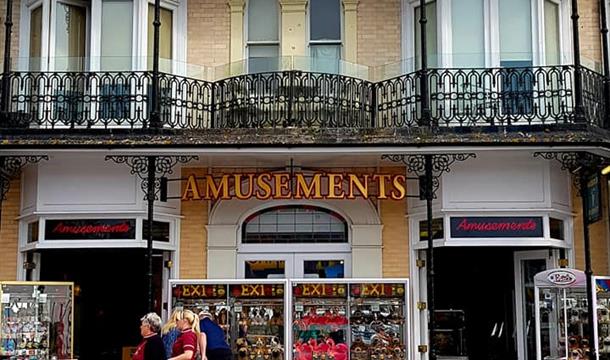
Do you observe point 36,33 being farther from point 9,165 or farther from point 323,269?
point 323,269

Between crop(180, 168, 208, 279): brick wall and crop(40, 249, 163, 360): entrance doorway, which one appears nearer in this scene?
crop(180, 168, 208, 279): brick wall

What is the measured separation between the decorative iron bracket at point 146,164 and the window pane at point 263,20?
263cm

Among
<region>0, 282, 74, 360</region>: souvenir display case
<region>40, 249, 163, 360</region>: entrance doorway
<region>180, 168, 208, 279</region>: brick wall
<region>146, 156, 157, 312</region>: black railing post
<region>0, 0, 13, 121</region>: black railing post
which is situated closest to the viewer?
<region>146, 156, 157, 312</region>: black railing post

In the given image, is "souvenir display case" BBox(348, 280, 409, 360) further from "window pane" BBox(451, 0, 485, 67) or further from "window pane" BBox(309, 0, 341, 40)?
"window pane" BBox(309, 0, 341, 40)

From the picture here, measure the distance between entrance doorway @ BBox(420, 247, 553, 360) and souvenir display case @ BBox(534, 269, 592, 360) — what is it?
2.60m

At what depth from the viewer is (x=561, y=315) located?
14117 millimetres

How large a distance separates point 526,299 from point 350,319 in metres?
3.40

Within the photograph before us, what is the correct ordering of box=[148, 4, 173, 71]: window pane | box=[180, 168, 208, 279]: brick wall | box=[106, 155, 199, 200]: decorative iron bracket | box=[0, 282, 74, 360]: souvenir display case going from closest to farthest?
box=[0, 282, 74, 360]: souvenir display case
box=[106, 155, 199, 200]: decorative iron bracket
box=[180, 168, 208, 279]: brick wall
box=[148, 4, 173, 71]: window pane

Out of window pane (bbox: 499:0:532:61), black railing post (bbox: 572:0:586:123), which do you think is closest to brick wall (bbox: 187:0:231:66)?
window pane (bbox: 499:0:532:61)

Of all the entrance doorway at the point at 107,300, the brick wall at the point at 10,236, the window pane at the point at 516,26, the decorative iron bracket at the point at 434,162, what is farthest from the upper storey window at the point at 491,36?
the entrance doorway at the point at 107,300

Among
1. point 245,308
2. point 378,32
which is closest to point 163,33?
point 378,32

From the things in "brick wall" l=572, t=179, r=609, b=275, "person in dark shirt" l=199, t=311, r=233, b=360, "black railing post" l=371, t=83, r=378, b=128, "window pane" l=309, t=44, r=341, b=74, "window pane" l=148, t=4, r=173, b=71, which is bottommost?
"person in dark shirt" l=199, t=311, r=233, b=360

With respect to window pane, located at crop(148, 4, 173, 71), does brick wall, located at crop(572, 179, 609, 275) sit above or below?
below

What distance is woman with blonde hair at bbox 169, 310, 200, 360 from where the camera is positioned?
1040 cm
